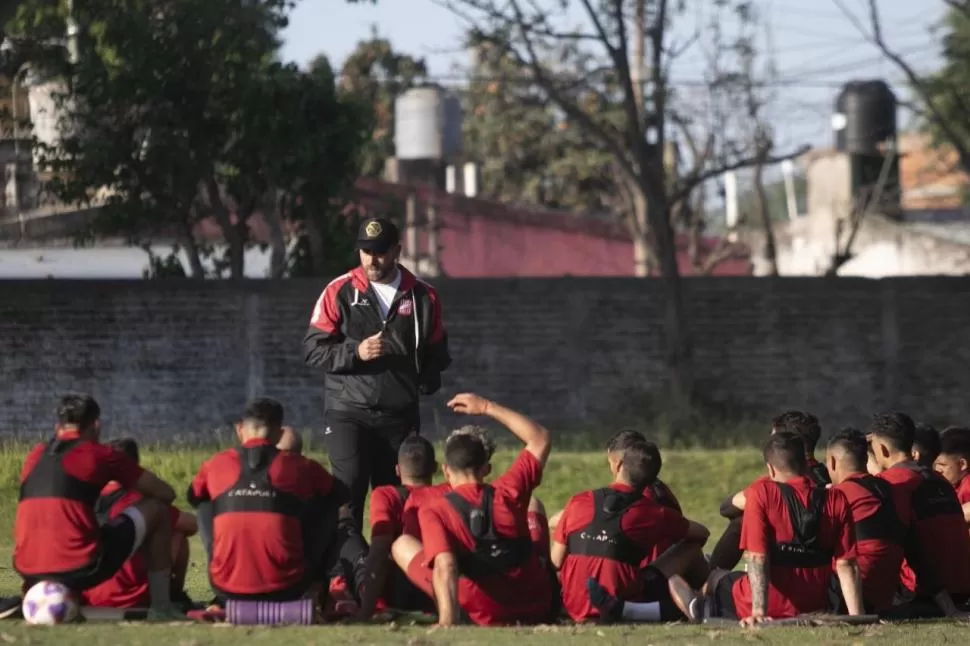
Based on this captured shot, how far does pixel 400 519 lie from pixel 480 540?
0.60 m

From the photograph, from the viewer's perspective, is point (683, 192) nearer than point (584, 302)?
No

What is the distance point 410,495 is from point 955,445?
3552mm

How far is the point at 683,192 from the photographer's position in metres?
24.1

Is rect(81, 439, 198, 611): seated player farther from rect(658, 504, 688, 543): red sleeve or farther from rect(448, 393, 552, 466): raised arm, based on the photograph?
rect(658, 504, 688, 543): red sleeve

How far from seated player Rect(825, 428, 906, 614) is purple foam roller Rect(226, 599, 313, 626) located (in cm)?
297

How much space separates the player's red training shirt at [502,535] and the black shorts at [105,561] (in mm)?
1486

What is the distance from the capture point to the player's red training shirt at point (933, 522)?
32.4 feet

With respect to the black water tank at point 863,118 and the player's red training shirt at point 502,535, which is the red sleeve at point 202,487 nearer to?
the player's red training shirt at point 502,535

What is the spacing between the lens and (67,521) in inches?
351

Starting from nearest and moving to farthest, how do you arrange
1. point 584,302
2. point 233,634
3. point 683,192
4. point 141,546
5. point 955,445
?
point 233,634 < point 141,546 < point 955,445 < point 584,302 < point 683,192

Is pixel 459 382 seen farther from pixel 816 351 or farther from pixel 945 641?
pixel 945 641

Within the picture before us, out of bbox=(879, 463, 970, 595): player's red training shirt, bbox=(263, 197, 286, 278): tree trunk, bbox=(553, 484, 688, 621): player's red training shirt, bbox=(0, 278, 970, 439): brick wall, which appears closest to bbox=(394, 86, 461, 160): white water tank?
bbox=(263, 197, 286, 278): tree trunk

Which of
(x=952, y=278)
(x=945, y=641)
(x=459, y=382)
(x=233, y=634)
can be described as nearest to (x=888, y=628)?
(x=945, y=641)

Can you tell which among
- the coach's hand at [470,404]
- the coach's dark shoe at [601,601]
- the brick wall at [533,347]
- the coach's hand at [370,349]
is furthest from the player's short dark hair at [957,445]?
the brick wall at [533,347]
